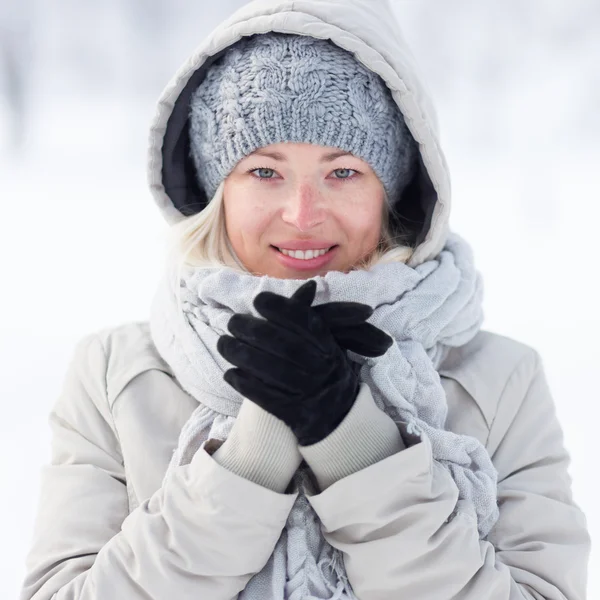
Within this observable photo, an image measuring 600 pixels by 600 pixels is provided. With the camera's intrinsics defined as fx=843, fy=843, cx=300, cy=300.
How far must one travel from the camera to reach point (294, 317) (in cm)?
104

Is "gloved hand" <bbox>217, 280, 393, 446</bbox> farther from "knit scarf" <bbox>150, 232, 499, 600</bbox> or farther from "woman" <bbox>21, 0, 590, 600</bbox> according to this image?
"knit scarf" <bbox>150, 232, 499, 600</bbox>

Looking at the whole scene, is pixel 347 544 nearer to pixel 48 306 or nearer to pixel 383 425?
pixel 383 425

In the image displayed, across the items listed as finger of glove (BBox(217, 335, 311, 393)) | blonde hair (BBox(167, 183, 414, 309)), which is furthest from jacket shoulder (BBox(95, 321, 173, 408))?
finger of glove (BBox(217, 335, 311, 393))

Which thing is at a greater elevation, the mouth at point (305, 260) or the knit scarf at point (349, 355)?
the mouth at point (305, 260)

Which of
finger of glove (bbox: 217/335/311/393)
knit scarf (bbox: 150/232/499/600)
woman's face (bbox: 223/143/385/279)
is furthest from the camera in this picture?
A: woman's face (bbox: 223/143/385/279)

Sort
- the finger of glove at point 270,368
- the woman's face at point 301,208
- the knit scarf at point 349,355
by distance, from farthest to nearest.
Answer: the woman's face at point 301,208
the knit scarf at point 349,355
the finger of glove at point 270,368

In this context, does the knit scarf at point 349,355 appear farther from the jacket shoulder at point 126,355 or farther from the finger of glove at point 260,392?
the finger of glove at point 260,392

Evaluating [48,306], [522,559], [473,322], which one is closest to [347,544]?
[522,559]

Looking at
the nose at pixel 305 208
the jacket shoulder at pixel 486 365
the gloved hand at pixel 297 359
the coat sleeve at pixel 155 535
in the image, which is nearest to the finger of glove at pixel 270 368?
the gloved hand at pixel 297 359

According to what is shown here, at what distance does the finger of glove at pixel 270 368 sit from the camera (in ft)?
3.36

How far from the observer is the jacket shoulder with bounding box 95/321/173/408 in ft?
4.38

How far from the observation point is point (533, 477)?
127 centimetres

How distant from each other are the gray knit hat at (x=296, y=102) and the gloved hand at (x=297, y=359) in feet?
0.96

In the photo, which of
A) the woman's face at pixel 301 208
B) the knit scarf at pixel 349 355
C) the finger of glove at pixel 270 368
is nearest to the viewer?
the finger of glove at pixel 270 368
